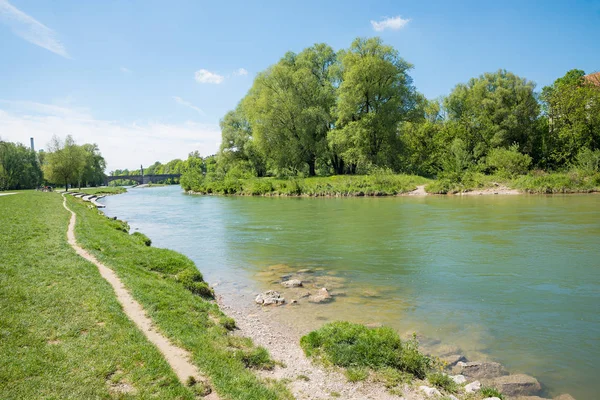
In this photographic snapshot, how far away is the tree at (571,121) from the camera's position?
51.1 meters

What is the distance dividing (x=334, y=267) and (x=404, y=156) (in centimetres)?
4515

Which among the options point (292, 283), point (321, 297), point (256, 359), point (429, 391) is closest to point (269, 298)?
point (321, 297)

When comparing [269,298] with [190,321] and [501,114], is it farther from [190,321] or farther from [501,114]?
[501,114]

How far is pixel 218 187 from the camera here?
6812cm

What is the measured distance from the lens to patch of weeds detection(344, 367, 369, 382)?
638cm

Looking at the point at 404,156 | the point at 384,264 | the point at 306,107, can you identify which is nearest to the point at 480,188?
the point at 404,156

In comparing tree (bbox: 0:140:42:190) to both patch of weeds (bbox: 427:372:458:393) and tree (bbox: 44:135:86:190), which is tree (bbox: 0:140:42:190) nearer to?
tree (bbox: 44:135:86:190)

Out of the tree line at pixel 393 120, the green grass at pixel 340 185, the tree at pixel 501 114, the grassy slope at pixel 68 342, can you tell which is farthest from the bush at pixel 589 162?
the grassy slope at pixel 68 342

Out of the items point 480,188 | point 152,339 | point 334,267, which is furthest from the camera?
point 480,188

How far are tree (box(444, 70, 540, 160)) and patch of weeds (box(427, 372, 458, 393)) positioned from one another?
182ft

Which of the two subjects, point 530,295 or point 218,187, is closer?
point 530,295

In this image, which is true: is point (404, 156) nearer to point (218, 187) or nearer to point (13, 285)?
point (218, 187)

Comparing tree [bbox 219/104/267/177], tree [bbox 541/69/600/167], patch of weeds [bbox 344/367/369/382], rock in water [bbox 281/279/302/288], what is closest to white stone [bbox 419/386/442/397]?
patch of weeds [bbox 344/367/369/382]

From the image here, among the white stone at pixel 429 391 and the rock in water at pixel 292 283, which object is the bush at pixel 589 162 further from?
the white stone at pixel 429 391
